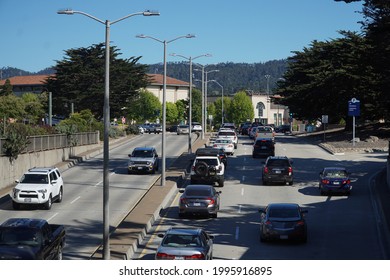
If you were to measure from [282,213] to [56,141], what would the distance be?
30.8 metres

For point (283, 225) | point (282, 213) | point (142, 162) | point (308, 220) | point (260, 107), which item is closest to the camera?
point (283, 225)

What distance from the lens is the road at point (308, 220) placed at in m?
23.8

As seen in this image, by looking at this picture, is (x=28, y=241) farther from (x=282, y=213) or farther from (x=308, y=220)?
(x=308, y=220)

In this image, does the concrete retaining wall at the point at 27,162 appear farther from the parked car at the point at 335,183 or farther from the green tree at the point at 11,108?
the green tree at the point at 11,108

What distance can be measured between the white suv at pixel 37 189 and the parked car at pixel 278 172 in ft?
43.6

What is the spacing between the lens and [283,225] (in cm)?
2525

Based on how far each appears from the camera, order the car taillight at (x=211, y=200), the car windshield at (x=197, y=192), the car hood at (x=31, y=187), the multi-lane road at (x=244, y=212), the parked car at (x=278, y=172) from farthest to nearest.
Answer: the parked car at (x=278, y=172)
the car hood at (x=31, y=187)
the car windshield at (x=197, y=192)
the car taillight at (x=211, y=200)
the multi-lane road at (x=244, y=212)

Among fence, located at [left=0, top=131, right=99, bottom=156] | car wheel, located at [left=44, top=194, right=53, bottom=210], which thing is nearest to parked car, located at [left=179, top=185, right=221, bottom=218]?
car wheel, located at [left=44, top=194, right=53, bottom=210]

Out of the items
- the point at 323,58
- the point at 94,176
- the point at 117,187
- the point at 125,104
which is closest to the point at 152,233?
the point at 117,187

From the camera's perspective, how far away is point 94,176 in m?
46.5

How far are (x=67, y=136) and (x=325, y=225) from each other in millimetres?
31560

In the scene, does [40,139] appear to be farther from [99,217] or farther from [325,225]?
[325,225]

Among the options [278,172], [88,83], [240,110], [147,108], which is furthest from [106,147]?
[240,110]

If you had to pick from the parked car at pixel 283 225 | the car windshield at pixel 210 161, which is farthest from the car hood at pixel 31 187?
the parked car at pixel 283 225
